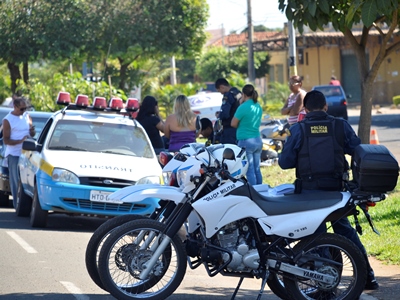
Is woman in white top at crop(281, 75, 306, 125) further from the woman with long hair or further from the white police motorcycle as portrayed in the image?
the white police motorcycle

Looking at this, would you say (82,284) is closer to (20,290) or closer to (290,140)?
(20,290)

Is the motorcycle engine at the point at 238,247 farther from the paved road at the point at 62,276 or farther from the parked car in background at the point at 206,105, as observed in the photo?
the parked car in background at the point at 206,105

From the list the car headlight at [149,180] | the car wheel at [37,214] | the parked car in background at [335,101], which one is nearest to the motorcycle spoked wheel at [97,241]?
the car headlight at [149,180]

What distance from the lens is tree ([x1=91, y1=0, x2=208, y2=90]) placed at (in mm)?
25031

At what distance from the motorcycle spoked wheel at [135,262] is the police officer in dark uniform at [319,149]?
122cm

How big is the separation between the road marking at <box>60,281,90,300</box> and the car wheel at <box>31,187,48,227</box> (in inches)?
134

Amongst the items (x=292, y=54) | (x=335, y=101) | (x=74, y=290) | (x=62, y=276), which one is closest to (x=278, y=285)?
(x=74, y=290)

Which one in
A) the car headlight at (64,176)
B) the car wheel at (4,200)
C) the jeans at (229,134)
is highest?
the jeans at (229,134)

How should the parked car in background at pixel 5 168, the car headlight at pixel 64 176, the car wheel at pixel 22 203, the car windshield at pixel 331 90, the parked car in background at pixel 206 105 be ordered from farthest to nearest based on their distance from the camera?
the car windshield at pixel 331 90
the parked car in background at pixel 206 105
the parked car in background at pixel 5 168
the car wheel at pixel 22 203
the car headlight at pixel 64 176

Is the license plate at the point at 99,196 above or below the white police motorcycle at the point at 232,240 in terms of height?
below

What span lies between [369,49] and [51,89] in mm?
25883

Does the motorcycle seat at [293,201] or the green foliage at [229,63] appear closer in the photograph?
the motorcycle seat at [293,201]

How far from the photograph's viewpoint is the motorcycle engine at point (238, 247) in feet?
21.6

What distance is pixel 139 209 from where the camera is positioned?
36.2ft
